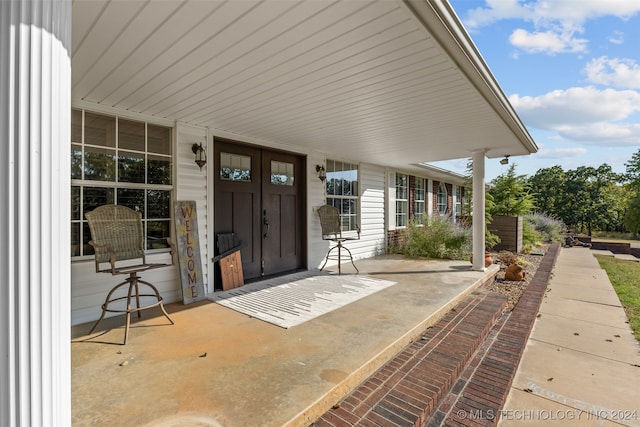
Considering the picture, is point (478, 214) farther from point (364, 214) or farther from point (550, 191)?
point (550, 191)

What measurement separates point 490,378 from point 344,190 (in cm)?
484

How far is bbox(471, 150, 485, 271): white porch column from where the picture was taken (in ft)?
18.5

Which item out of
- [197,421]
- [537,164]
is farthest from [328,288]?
[537,164]

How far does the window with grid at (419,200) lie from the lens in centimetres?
945

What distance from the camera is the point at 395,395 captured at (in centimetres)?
200

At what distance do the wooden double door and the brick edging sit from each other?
3303 millimetres

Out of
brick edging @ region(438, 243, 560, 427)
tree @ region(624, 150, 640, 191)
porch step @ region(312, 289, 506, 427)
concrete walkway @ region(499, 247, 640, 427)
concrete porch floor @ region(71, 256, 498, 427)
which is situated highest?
tree @ region(624, 150, 640, 191)

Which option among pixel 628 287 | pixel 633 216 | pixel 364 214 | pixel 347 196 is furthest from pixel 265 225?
pixel 633 216

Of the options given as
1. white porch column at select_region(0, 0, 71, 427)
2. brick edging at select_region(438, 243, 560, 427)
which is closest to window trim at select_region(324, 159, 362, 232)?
brick edging at select_region(438, 243, 560, 427)

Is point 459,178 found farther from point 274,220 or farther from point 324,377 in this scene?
point 324,377

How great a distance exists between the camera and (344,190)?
6.80 metres

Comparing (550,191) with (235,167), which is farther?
(550,191)

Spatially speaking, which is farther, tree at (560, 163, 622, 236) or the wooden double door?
tree at (560, 163, 622, 236)

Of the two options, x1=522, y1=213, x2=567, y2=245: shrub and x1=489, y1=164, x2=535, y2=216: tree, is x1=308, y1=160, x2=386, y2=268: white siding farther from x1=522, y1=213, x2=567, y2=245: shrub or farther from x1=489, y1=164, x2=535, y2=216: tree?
x1=522, y1=213, x2=567, y2=245: shrub
